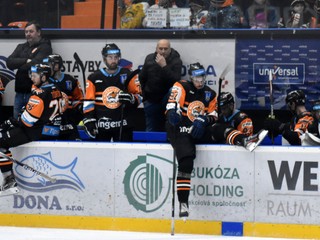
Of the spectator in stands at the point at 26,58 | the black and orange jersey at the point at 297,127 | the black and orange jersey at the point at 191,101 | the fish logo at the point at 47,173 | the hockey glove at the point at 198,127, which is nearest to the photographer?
the hockey glove at the point at 198,127

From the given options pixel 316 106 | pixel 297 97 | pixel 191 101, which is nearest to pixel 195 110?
pixel 191 101

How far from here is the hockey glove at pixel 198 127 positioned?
9.87 m

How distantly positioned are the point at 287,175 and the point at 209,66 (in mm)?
2390

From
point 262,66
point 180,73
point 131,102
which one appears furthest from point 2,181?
point 262,66

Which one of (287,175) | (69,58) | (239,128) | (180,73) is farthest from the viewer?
(69,58)

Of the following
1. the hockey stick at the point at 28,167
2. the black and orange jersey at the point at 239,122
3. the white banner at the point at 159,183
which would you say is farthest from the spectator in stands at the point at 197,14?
the hockey stick at the point at 28,167

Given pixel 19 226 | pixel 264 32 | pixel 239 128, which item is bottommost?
pixel 19 226

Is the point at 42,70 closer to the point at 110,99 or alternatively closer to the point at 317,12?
the point at 110,99

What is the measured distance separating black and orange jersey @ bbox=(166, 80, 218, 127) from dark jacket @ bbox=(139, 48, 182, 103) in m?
0.98

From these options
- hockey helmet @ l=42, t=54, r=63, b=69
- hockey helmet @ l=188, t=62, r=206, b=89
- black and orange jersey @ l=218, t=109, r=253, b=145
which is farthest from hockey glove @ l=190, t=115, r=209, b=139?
hockey helmet @ l=42, t=54, r=63, b=69

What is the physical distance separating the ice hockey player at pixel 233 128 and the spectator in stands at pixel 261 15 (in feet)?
3.27

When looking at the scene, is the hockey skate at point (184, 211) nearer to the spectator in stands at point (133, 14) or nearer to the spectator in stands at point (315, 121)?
the spectator in stands at point (315, 121)

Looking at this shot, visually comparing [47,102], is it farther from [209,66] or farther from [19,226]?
[209,66]

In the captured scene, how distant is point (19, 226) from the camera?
10367mm
